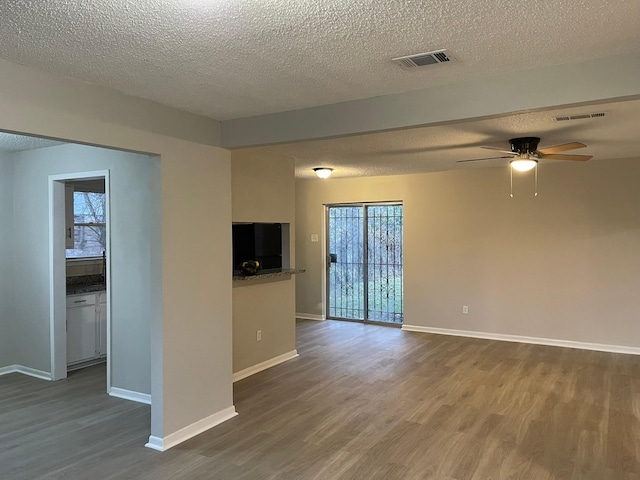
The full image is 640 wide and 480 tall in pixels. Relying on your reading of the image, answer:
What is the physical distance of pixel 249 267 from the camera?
16.4ft

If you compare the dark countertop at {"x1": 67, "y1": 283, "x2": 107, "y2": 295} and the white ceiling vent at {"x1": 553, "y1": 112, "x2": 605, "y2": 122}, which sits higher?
the white ceiling vent at {"x1": 553, "y1": 112, "x2": 605, "y2": 122}

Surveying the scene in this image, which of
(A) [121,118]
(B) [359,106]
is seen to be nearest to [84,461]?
(A) [121,118]

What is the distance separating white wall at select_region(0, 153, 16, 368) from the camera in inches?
202

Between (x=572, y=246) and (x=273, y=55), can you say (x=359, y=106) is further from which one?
(x=572, y=246)

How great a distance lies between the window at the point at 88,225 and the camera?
5.87 metres

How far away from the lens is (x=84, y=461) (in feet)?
10.3

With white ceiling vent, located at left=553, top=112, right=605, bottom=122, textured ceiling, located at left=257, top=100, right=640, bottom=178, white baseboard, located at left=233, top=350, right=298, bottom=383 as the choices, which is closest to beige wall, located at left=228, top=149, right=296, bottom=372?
white baseboard, located at left=233, top=350, right=298, bottom=383

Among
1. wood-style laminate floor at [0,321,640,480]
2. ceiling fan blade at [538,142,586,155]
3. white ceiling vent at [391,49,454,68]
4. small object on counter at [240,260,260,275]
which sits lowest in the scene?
wood-style laminate floor at [0,321,640,480]

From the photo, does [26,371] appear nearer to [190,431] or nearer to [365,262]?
[190,431]

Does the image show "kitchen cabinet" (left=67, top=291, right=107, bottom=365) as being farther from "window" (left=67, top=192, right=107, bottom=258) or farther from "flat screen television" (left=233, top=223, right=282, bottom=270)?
"flat screen television" (left=233, top=223, right=282, bottom=270)

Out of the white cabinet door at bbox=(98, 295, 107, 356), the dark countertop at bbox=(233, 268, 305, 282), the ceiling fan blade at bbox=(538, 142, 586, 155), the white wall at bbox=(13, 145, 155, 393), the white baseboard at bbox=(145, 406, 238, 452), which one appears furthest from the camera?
the white cabinet door at bbox=(98, 295, 107, 356)

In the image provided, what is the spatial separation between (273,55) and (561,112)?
2.30 meters

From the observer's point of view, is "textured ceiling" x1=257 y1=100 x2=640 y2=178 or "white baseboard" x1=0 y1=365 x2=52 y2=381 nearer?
"textured ceiling" x1=257 y1=100 x2=640 y2=178

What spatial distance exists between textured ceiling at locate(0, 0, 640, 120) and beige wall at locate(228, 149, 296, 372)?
206 centimetres
